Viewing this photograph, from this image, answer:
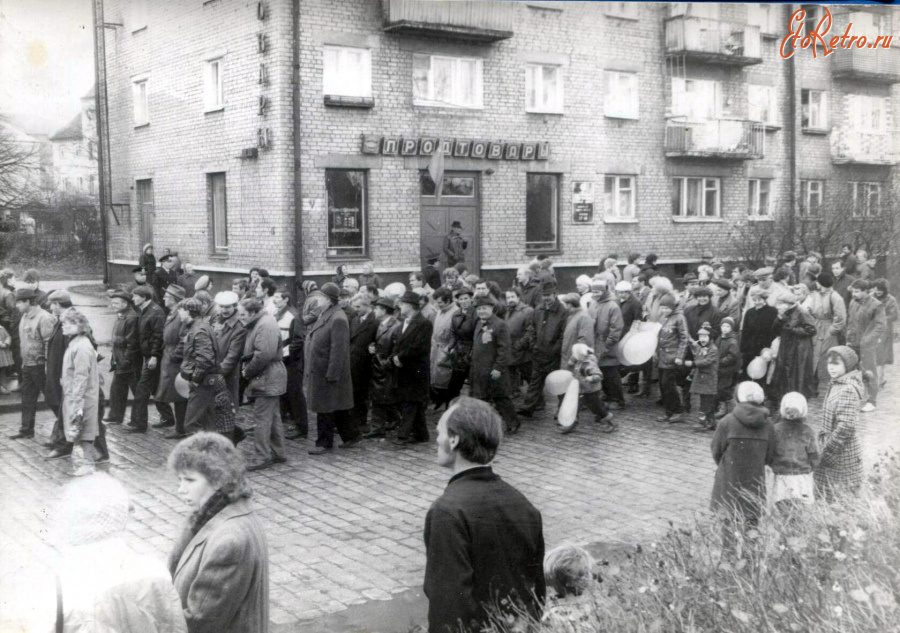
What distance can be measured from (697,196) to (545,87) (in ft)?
5.66

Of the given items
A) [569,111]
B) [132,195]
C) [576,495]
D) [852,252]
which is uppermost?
[569,111]

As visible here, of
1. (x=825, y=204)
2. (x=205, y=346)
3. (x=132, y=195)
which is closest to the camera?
(x=132, y=195)

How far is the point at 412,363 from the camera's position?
9.86 meters

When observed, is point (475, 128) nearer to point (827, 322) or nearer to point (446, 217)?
point (446, 217)

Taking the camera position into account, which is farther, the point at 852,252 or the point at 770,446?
the point at 852,252

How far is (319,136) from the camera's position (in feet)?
34.7

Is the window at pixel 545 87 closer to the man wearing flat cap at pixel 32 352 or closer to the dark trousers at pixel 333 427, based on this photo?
the dark trousers at pixel 333 427

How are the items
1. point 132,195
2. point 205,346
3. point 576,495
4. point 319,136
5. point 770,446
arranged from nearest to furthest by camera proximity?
point 770,446 → point 132,195 → point 576,495 → point 205,346 → point 319,136

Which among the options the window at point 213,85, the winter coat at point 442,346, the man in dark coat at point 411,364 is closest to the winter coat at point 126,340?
the window at point 213,85

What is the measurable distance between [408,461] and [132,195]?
12.9ft

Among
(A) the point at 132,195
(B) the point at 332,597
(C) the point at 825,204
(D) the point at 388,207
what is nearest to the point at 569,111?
(C) the point at 825,204

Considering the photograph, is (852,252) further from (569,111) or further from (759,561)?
(759,561)

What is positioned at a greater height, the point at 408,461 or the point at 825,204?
the point at 825,204

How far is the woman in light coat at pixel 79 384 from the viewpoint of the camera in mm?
8312
